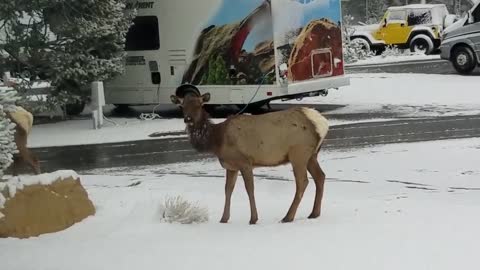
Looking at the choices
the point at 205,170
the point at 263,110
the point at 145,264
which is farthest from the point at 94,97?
the point at 145,264

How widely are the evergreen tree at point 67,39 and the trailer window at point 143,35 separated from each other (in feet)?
3.06

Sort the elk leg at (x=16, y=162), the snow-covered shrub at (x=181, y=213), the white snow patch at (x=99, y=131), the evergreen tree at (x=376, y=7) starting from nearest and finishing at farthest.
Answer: the snow-covered shrub at (x=181, y=213), the elk leg at (x=16, y=162), the white snow patch at (x=99, y=131), the evergreen tree at (x=376, y=7)

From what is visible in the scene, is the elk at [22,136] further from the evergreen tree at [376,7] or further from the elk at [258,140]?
the evergreen tree at [376,7]

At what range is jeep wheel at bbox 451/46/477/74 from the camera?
25609 mm

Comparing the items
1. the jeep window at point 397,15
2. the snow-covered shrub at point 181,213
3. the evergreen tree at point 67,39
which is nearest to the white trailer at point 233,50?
the evergreen tree at point 67,39

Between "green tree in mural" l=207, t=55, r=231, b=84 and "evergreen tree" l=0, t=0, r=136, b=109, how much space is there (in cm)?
200

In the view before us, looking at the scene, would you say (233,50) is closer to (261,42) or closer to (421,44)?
(261,42)

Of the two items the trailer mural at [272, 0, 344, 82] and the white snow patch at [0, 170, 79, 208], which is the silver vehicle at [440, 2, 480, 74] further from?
the white snow patch at [0, 170, 79, 208]

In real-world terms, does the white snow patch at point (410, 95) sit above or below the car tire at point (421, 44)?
below

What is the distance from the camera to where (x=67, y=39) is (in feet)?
55.6

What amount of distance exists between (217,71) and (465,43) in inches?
456

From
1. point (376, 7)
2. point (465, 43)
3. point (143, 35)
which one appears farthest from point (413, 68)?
point (376, 7)

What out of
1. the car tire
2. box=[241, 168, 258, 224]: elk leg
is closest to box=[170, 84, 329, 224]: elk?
box=[241, 168, 258, 224]: elk leg

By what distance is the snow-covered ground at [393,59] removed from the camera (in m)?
34.0
